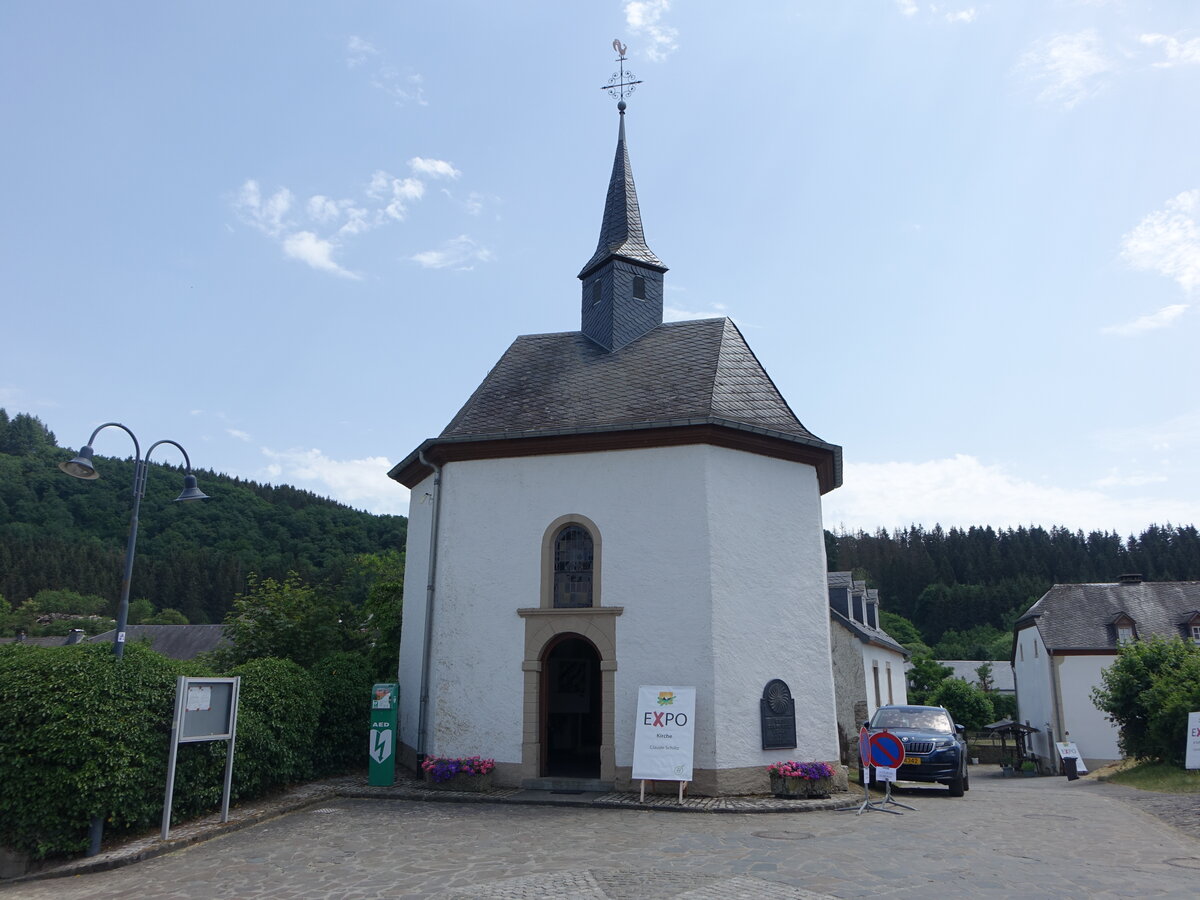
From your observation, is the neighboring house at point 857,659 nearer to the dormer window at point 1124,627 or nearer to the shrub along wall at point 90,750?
the dormer window at point 1124,627

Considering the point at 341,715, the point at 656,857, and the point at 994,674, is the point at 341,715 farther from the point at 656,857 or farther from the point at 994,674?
the point at 994,674

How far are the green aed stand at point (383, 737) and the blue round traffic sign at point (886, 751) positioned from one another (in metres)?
8.10

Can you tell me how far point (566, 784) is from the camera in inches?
560

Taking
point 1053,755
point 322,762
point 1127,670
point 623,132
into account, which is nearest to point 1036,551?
point 1053,755

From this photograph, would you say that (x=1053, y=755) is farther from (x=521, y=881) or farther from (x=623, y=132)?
(x=521, y=881)

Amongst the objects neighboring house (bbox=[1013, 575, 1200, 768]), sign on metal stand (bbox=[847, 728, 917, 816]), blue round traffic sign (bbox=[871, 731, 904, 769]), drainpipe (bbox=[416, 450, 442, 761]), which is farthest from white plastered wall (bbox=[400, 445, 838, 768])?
neighboring house (bbox=[1013, 575, 1200, 768])

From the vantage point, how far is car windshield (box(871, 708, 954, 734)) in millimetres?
15844

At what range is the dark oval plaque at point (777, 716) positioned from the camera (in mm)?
14227

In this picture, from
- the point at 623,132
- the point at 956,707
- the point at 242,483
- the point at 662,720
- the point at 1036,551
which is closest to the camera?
the point at 662,720

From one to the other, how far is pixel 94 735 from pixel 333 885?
12.8 feet

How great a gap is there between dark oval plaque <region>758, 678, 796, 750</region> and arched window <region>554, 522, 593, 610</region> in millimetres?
3506

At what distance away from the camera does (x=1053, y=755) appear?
3666cm

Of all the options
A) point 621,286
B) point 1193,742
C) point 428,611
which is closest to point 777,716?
Answer: point 428,611

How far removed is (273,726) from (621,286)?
11.6 meters
